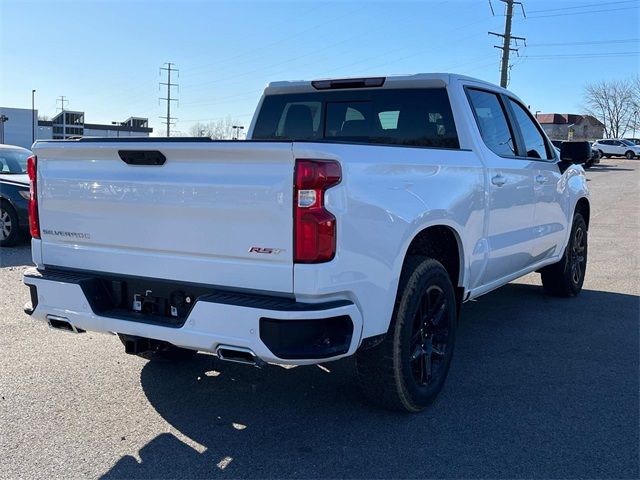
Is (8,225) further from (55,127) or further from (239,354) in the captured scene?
(55,127)

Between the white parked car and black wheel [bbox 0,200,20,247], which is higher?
the white parked car

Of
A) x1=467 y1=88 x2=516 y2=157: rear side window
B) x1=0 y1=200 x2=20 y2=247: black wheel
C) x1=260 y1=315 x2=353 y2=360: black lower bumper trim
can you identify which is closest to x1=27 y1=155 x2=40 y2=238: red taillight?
x1=260 y1=315 x2=353 y2=360: black lower bumper trim

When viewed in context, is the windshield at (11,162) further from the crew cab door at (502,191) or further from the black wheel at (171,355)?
the crew cab door at (502,191)

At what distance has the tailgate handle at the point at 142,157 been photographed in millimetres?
3321

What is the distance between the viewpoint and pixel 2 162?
34.1 ft

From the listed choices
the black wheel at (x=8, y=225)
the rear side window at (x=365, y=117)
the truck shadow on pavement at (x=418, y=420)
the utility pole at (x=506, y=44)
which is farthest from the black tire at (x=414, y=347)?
the utility pole at (x=506, y=44)

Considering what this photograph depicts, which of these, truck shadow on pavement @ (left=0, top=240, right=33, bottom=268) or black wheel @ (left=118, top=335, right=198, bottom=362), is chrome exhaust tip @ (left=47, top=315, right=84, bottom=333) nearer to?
black wheel @ (left=118, top=335, right=198, bottom=362)

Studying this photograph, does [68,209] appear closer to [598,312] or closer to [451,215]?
[451,215]

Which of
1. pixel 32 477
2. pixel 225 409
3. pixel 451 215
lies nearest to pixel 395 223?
pixel 451 215

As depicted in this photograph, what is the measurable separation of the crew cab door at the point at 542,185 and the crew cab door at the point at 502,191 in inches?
5.6

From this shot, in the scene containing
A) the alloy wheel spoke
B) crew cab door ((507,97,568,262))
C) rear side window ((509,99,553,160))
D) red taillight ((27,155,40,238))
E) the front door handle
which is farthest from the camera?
rear side window ((509,99,553,160))

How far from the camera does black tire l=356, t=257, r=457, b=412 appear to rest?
11.8ft

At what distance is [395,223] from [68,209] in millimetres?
1867

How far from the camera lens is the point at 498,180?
185 inches
